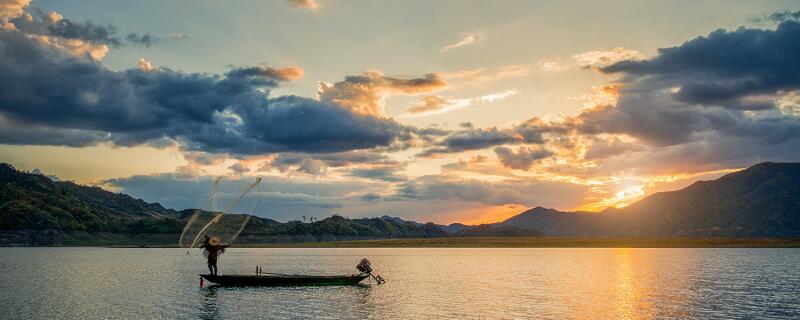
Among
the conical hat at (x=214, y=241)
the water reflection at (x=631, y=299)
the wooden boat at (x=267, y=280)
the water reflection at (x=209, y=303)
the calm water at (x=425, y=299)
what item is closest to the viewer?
the water reflection at (x=209, y=303)

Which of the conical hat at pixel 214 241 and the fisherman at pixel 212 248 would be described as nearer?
the fisherman at pixel 212 248

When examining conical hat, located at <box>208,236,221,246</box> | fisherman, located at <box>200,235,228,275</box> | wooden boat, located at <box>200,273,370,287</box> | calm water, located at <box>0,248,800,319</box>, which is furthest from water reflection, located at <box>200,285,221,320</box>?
conical hat, located at <box>208,236,221,246</box>

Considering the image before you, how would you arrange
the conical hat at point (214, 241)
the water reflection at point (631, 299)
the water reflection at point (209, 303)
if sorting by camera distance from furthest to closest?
the conical hat at point (214, 241) < the water reflection at point (631, 299) < the water reflection at point (209, 303)

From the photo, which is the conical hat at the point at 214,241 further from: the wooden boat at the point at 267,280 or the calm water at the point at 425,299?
the calm water at the point at 425,299

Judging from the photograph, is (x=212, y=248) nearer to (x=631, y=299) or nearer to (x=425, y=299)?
(x=425, y=299)

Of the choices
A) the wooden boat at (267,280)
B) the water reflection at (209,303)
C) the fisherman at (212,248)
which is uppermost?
the fisherman at (212,248)

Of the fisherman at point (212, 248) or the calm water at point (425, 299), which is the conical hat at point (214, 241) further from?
the calm water at point (425, 299)

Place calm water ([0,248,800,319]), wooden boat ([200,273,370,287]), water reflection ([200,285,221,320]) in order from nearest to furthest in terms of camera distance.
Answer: water reflection ([200,285,221,320]) < calm water ([0,248,800,319]) < wooden boat ([200,273,370,287])

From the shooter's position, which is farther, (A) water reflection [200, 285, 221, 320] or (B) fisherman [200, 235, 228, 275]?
(B) fisherman [200, 235, 228, 275]

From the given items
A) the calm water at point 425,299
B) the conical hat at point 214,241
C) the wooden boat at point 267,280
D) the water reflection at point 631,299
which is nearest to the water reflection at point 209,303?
the calm water at point 425,299

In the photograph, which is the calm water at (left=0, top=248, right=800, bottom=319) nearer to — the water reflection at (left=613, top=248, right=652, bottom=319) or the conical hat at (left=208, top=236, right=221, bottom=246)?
the water reflection at (left=613, top=248, right=652, bottom=319)

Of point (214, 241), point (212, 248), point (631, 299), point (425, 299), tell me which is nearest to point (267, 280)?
point (212, 248)

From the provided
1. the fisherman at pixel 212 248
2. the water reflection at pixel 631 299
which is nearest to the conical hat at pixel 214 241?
the fisherman at pixel 212 248

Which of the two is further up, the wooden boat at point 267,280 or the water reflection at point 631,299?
the wooden boat at point 267,280
